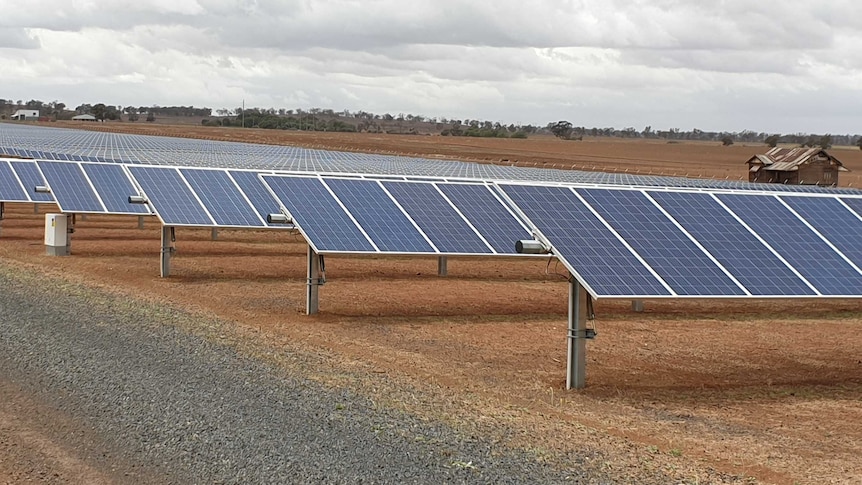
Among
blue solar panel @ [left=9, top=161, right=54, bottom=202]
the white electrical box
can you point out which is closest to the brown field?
the white electrical box

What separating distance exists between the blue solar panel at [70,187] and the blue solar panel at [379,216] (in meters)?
10.9

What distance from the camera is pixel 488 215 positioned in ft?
84.0

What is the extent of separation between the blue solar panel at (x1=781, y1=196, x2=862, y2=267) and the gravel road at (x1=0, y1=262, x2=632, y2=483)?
910 cm

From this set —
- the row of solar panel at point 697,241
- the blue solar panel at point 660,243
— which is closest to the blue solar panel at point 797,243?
the row of solar panel at point 697,241

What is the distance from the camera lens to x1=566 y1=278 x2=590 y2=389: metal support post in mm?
15203

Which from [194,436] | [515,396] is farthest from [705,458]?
[194,436]

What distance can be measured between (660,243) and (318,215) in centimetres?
826

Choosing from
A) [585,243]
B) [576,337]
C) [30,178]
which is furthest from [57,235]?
[576,337]

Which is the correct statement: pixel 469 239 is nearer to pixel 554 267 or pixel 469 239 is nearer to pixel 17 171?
pixel 554 267

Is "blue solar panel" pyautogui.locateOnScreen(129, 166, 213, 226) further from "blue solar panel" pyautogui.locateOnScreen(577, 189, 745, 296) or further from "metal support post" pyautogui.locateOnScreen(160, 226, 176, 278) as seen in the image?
"blue solar panel" pyautogui.locateOnScreen(577, 189, 745, 296)

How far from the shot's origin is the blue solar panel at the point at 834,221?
58.4 ft

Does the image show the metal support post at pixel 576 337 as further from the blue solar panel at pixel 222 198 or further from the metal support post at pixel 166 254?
the blue solar panel at pixel 222 198

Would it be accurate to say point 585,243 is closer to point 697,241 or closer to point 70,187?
point 697,241

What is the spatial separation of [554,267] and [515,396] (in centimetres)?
1838
